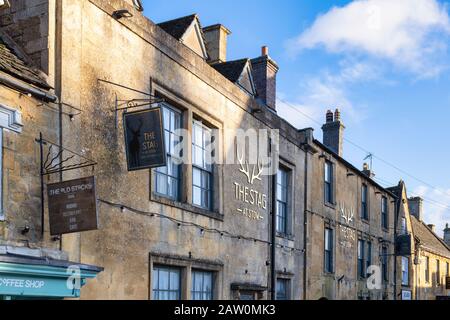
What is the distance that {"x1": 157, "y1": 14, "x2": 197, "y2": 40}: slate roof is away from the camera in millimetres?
15406

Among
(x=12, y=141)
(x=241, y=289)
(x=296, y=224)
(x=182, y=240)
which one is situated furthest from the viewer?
(x=296, y=224)

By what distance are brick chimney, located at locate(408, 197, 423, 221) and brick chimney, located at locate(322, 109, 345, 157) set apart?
17130mm

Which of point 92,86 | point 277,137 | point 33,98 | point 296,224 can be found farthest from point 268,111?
point 33,98

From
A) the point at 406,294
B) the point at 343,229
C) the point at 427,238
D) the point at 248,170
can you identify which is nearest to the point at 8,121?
the point at 248,170

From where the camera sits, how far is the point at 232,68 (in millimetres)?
18219

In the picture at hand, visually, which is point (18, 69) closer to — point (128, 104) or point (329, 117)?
point (128, 104)

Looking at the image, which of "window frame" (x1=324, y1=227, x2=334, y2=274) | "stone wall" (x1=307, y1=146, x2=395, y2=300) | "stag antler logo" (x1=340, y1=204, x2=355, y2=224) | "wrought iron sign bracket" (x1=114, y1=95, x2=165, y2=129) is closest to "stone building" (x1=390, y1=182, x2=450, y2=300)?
"stone wall" (x1=307, y1=146, x2=395, y2=300)

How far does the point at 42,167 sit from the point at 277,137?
33.2 feet

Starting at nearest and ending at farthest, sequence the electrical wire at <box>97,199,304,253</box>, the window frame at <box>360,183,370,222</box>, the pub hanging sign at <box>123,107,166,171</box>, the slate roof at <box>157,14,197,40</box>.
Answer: the pub hanging sign at <box>123,107,166,171</box>
the electrical wire at <box>97,199,304,253</box>
the slate roof at <box>157,14,197,40</box>
the window frame at <box>360,183,370,222</box>

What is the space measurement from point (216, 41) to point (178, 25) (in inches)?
134

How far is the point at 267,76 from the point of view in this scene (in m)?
20.4

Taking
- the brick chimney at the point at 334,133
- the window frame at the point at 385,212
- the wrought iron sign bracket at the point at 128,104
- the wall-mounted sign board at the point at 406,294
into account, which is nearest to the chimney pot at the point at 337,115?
the brick chimney at the point at 334,133

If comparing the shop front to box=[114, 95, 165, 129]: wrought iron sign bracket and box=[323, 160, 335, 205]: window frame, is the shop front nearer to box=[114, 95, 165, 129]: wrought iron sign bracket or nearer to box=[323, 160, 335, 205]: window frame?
box=[114, 95, 165, 129]: wrought iron sign bracket
